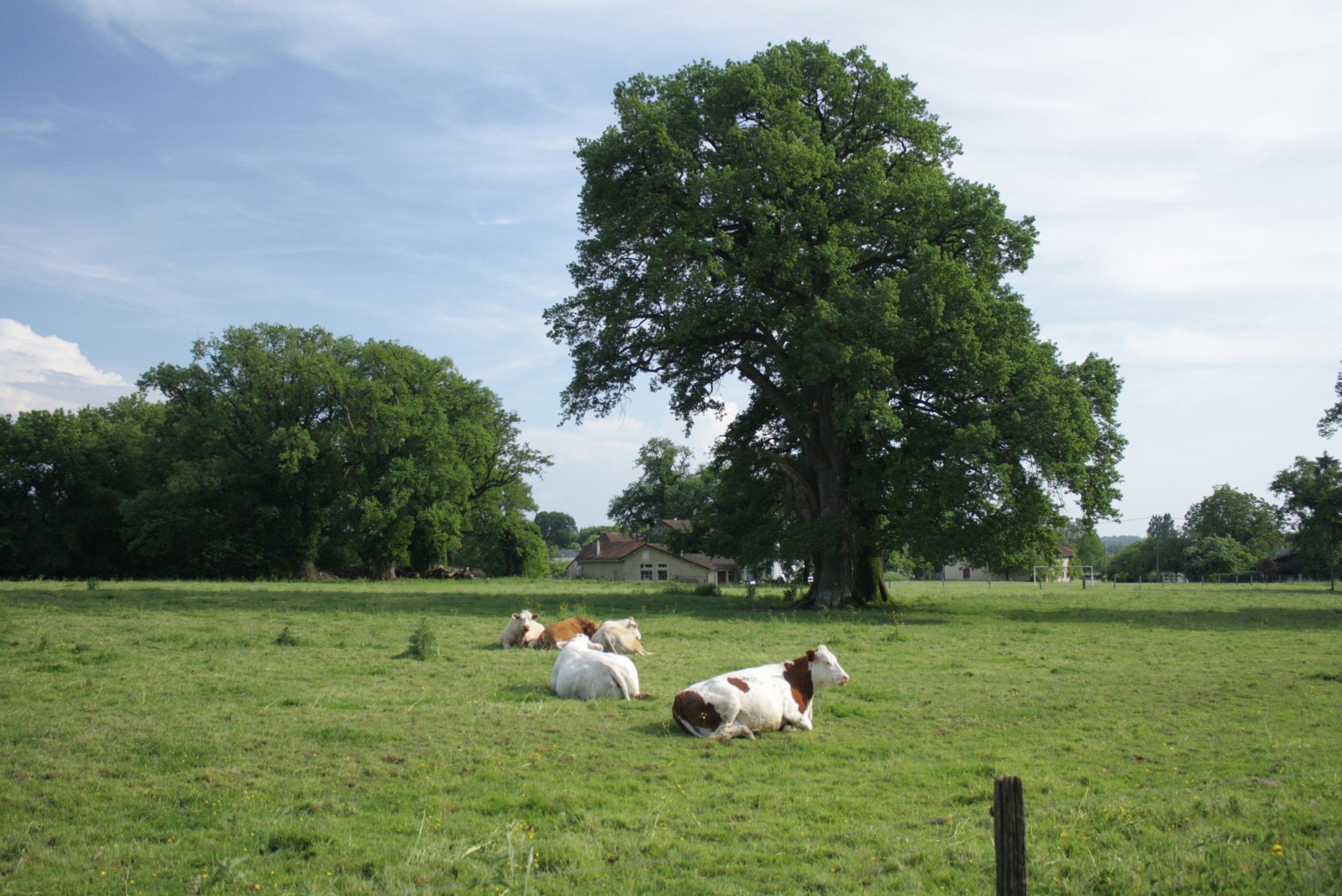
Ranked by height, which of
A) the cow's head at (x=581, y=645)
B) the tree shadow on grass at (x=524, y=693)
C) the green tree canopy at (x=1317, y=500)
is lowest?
the tree shadow on grass at (x=524, y=693)

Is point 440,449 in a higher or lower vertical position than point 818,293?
lower

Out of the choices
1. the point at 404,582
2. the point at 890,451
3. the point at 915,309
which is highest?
the point at 915,309

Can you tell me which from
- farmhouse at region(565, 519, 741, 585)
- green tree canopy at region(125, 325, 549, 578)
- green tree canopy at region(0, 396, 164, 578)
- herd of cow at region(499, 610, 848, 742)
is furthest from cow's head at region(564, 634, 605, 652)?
farmhouse at region(565, 519, 741, 585)

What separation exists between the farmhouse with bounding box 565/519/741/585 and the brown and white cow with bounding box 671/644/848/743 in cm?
7431

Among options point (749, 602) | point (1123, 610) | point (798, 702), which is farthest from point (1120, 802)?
point (1123, 610)

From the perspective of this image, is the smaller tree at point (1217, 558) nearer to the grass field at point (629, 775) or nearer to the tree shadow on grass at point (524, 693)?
the grass field at point (629, 775)

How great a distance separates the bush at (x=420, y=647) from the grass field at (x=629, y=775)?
0.26 m

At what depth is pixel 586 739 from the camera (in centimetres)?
819

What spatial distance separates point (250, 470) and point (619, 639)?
39229 millimetres

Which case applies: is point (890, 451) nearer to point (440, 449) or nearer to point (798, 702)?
point (798, 702)

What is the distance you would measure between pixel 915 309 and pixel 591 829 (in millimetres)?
20427

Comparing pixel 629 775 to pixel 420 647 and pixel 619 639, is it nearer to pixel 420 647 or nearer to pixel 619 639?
pixel 619 639

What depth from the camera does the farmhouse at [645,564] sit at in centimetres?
8688

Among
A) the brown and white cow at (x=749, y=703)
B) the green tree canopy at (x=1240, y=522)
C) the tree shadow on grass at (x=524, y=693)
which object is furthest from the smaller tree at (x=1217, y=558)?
the tree shadow on grass at (x=524, y=693)
